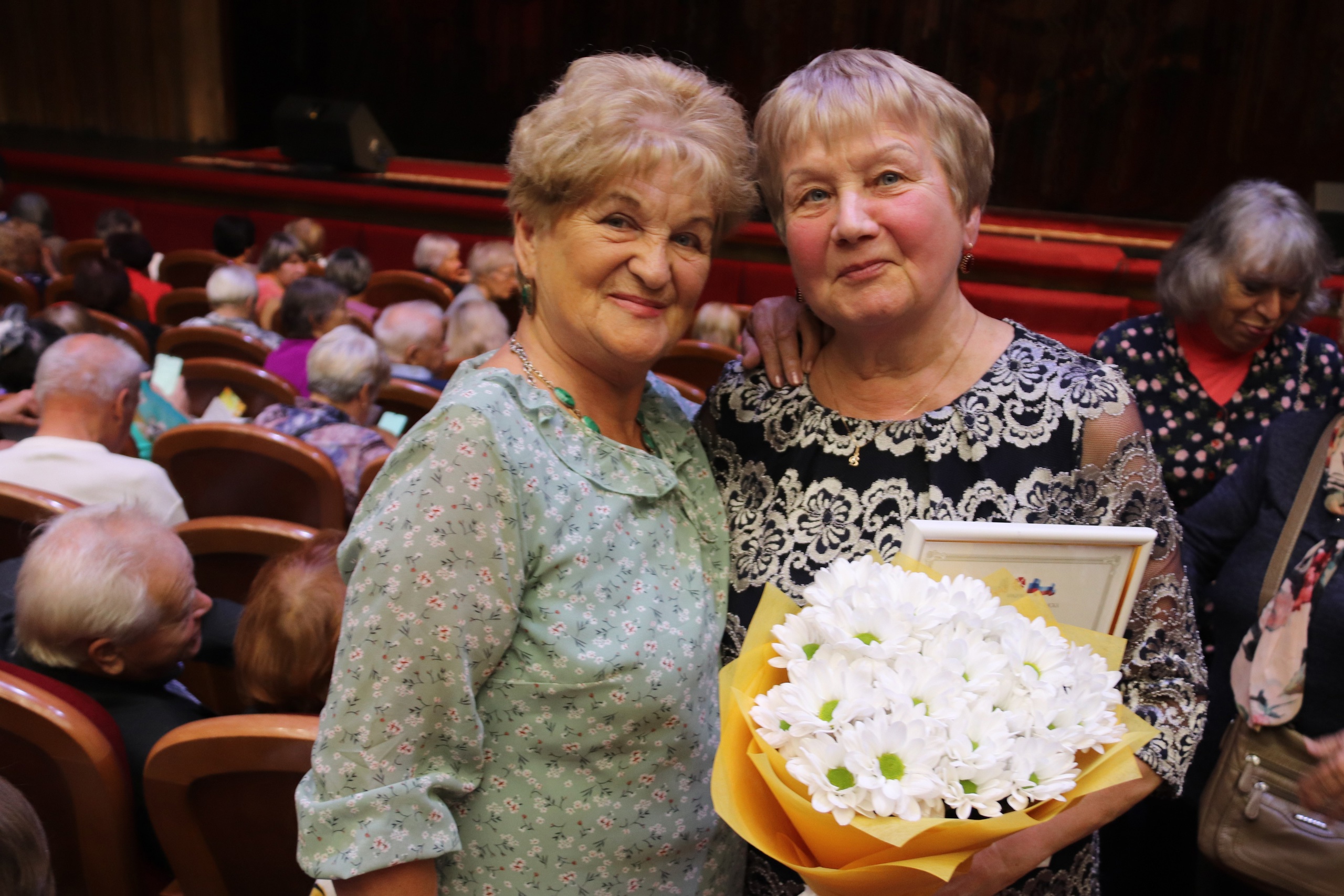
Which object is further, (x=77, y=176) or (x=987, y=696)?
(x=77, y=176)

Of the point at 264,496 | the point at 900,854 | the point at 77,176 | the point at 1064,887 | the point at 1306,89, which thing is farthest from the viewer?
the point at 1306,89

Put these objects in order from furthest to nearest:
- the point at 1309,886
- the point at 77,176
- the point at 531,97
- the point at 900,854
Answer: the point at 531,97, the point at 77,176, the point at 1309,886, the point at 900,854

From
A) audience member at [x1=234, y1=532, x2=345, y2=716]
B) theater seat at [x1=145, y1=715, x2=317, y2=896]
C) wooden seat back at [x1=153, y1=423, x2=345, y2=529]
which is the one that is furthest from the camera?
wooden seat back at [x1=153, y1=423, x2=345, y2=529]

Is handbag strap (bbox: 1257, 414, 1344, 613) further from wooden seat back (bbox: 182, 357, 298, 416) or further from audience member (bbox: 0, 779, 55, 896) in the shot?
wooden seat back (bbox: 182, 357, 298, 416)

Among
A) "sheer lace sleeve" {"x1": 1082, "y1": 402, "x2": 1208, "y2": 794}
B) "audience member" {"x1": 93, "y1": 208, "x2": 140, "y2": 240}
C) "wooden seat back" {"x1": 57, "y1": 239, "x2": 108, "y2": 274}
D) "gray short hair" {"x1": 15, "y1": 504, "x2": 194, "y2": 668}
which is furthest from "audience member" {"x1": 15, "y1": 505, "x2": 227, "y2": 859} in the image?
"wooden seat back" {"x1": 57, "y1": 239, "x2": 108, "y2": 274}

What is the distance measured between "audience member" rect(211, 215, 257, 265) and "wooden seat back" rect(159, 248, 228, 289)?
72 mm

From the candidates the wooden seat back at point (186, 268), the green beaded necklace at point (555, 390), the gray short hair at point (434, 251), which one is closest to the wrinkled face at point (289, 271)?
the gray short hair at point (434, 251)

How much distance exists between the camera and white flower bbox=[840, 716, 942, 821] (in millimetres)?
853

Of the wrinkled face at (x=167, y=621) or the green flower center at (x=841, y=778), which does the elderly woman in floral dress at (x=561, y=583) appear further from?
the wrinkled face at (x=167, y=621)

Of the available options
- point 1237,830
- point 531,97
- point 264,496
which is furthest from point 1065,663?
point 531,97

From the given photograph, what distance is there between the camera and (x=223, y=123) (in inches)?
483

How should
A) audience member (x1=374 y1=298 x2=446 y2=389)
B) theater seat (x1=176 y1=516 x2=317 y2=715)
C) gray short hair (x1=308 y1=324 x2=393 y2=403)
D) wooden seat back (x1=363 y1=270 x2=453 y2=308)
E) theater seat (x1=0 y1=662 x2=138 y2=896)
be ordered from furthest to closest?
wooden seat back (x1=363 y1=270 x2=453 y2=308) → audience member (x1=374 y1=298 x2=446 y2=389) → gray short hair (x1=308 y1=324 x2=393 y2=403) → theater seat (x1=176 y1=516 x2=317 y2=715) → theater seat (x1=0 y1=662 x2=138 y2=896)

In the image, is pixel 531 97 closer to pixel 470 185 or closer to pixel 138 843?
pixel 470 185

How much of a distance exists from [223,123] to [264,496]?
1115 centimetres
